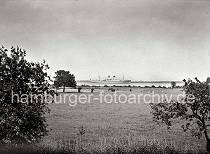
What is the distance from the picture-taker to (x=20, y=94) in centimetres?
1627

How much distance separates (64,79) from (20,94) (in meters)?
109

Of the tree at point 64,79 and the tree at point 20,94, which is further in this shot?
the tree at point 64,79

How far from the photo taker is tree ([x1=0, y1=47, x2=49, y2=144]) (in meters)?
15.8

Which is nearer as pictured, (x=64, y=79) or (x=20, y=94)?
(x=20, y=94)

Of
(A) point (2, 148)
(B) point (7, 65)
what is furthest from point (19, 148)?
(B) point (7, 65)

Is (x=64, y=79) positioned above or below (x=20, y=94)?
above

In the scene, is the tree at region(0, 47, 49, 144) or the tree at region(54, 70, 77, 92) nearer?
the tree at region(0, 47, 49, 144)

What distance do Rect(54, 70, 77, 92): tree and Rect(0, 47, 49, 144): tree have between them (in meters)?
105

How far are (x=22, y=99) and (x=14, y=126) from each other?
1.69 m

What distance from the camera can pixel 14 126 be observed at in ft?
50.9

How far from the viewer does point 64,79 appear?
4914 inches

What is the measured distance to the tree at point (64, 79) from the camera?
124 m

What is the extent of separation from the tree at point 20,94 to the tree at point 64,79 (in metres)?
105

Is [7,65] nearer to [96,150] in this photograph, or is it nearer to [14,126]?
[14,126]
